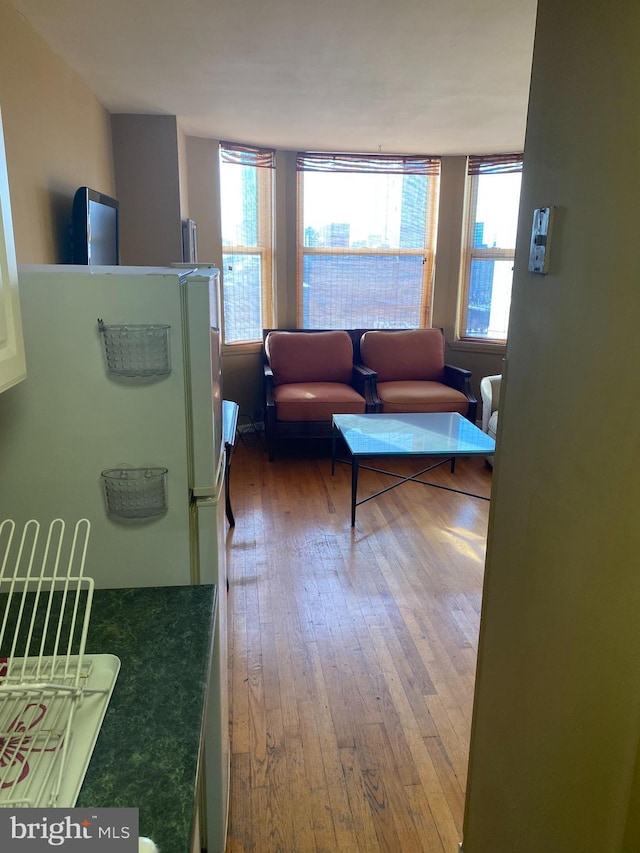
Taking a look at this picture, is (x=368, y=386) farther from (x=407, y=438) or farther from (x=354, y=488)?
(x=354, y=488)

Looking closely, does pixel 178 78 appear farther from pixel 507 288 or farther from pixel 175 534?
pixel 507 288

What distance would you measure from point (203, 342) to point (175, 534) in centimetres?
44

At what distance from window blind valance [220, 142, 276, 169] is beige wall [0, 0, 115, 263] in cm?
154

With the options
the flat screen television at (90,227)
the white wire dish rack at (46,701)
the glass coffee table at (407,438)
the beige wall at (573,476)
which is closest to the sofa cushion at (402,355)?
the glass coffee table at (407,438)

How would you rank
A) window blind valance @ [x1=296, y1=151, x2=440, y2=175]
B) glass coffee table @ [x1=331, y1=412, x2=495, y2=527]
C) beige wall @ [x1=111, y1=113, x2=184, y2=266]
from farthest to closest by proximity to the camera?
window blind valance @ [x1=296, y1=151, x2=440, y2=175]
beige wall @ [x1=111, y1=113, x2=184, y2=266]
glass coffee table @ [x1=331, y1=412, x2=495, y2=527]

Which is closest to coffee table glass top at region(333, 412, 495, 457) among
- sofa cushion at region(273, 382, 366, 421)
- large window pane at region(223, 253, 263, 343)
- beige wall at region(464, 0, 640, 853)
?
sofa cushion at region(273, 382, 366, 421)

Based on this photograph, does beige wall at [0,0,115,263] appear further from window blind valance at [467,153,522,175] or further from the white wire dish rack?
window blind valance at [467,153,522,175]

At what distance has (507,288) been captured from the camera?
5.31m

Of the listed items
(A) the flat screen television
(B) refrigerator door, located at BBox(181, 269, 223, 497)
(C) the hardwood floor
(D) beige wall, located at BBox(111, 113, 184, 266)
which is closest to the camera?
(B) refrigerator door, located at BBox(181, 269, 223, 497)

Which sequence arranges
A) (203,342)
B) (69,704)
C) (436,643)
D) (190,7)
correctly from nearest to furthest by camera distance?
(69,704) < (203,342) < (190,7) < (436,643)

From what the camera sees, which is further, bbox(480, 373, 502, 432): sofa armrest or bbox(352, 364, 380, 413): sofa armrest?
bbox(352, 364, 380, 413): sofa armrest

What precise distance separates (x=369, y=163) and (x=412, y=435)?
8.89 ft

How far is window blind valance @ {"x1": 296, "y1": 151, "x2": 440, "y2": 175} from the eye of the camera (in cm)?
503

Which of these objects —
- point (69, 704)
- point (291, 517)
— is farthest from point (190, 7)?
point (291, 517)
